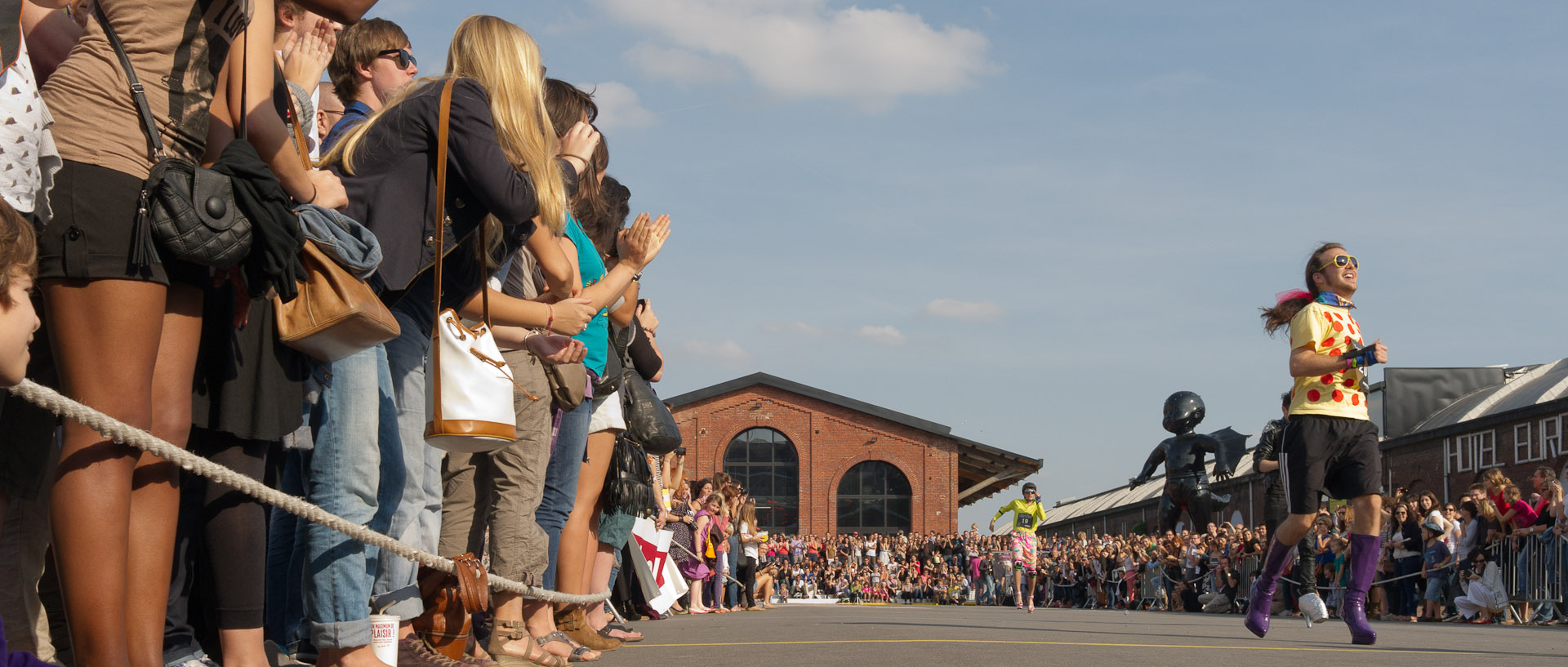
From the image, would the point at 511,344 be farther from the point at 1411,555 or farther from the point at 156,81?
the point at 1411,555

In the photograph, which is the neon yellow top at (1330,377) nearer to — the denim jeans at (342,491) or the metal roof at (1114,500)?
the denim jeans at (342,491)

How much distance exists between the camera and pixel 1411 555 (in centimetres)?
1750

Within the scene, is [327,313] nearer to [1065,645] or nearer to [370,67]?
[370,67]

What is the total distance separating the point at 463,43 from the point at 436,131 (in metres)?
0.56

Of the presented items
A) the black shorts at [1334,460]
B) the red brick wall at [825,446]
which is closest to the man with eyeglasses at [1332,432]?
the black shorts at [1334,460]

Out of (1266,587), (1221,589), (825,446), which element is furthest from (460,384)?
(825,446)

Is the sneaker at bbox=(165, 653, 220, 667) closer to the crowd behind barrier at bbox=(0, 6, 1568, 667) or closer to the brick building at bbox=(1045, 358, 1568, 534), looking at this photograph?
the crowd behind barrier at bbox=(0, 6, 1568, 667)

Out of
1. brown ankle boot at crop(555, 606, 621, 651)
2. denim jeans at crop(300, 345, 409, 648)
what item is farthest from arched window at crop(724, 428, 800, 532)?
denim jeans at crop(300, 345, 409, 648)

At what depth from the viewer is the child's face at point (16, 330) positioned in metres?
2.31

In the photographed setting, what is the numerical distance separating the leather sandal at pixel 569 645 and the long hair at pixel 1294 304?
4.67 metres

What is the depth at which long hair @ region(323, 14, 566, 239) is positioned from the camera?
426 centimetres

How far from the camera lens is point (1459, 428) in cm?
3666

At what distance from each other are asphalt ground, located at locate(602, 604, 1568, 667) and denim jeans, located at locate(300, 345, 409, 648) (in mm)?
2004

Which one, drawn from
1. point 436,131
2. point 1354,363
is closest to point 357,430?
point 436,131
